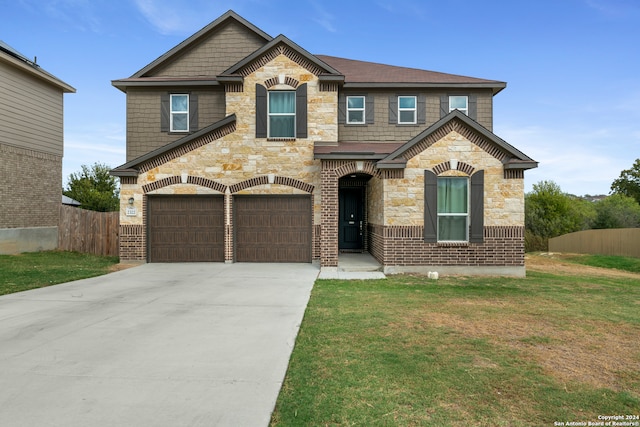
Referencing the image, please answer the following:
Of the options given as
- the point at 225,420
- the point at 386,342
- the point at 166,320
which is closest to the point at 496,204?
the point at 386,342

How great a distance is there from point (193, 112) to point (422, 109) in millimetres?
9436

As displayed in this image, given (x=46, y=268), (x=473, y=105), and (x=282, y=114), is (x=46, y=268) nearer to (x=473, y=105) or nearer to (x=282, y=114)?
(x=282, y=114)

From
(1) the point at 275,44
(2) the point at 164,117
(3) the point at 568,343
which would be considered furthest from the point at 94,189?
(3) the point at 568,343

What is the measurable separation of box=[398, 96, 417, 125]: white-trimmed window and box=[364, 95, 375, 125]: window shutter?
114cm

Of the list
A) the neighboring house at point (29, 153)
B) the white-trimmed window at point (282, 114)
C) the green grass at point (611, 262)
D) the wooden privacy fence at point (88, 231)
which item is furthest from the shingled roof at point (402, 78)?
the neighboring house at point (29, 153)

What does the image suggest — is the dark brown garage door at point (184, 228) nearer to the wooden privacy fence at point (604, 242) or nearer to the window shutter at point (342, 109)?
the window shutter at point (342, 109)

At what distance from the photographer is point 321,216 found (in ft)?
42.6

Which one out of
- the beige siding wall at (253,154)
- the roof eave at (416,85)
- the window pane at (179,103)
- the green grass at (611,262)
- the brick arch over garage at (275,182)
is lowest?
the green grass at (611,262)

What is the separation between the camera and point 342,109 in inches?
630

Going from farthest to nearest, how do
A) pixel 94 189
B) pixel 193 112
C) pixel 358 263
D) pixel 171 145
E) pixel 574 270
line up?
pixel 94 189, pixel 193 112, pixel 574 270, pixel 171 145, pixel 358 263

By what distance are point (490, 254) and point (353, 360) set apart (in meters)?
8.85

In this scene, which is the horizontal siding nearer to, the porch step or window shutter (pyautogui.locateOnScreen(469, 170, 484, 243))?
the porch step

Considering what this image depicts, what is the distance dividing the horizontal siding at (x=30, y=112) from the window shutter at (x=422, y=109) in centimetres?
1740

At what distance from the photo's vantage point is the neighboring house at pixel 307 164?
39.9 ft
